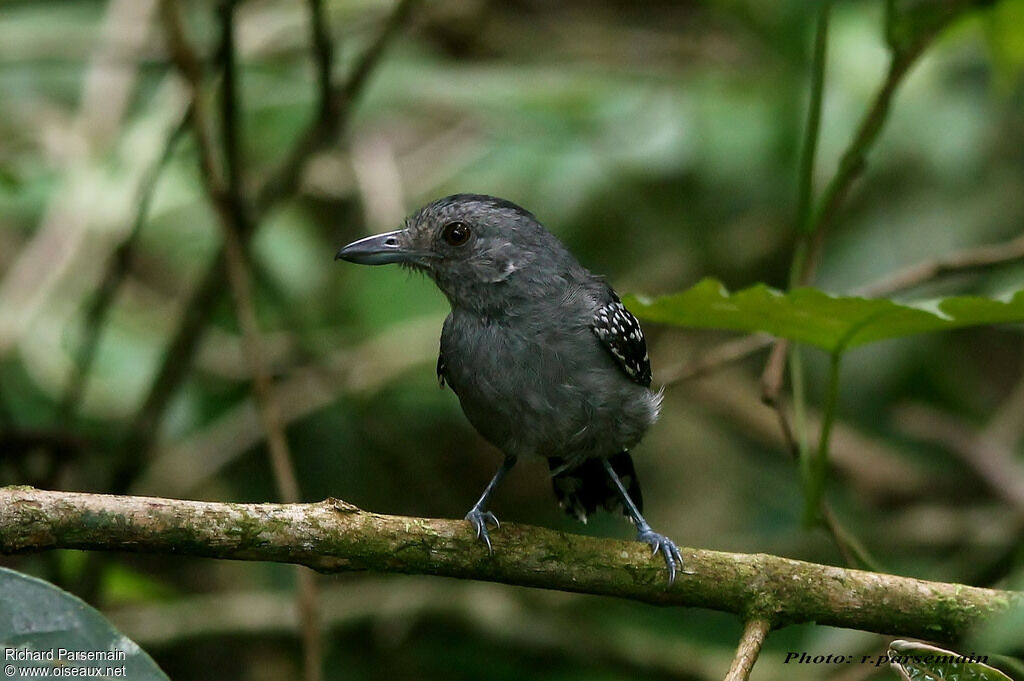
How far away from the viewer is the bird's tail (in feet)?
14.1

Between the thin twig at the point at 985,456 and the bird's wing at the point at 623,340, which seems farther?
the thin twig at the point at 985,456

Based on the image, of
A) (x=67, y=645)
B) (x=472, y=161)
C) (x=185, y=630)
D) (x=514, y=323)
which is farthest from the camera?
(x=472, y=161)

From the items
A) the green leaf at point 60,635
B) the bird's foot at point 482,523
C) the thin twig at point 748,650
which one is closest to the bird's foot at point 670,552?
the thin twig at point 748,650

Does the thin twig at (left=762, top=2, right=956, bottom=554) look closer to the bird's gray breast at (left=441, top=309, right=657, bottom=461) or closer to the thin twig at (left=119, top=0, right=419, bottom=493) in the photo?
the bird's gray breast at (left=441, top=309, right=657, bottom=461)

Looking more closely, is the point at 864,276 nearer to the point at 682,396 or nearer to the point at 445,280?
the point at 682,396

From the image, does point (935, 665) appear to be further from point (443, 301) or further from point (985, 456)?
point (443, 301)

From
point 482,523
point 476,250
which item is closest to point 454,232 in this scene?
point 476,250

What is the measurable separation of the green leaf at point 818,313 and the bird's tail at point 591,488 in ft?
3.92

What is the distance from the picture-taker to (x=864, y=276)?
600 centimetres

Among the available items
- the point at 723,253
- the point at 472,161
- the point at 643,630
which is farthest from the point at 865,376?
the point at 472,161

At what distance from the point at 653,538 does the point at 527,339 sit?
82 cm

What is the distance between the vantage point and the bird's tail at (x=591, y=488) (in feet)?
14.1

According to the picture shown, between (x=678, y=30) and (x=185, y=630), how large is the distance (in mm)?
5875

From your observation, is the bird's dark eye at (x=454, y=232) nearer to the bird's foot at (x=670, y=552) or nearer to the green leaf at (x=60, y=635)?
the bird's foot at (x=670, y=552)
